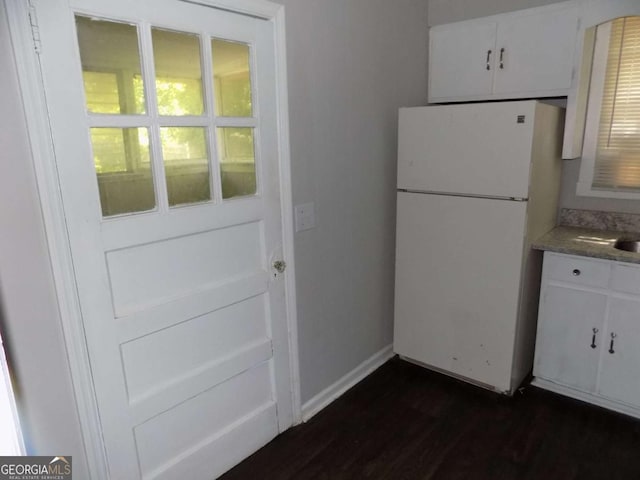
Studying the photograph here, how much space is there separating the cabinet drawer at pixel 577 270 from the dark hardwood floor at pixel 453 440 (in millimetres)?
722

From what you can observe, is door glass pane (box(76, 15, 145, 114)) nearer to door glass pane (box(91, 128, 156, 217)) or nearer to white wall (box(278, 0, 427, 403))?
door glass pane (box(91, 128, 156, 217))

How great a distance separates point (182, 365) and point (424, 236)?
1559 mm

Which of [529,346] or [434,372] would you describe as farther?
[434,372]

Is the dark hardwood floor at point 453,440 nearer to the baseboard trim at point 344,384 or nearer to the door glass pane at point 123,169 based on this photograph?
the baseboard trim at point 344,384

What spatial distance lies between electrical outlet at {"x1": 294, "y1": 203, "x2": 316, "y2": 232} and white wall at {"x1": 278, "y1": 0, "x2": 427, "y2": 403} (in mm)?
39

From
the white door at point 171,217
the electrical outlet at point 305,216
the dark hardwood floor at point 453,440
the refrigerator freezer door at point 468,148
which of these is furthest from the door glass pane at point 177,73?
the dark hardwood floor at point 453,440

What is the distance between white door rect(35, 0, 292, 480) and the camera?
4.55 feet

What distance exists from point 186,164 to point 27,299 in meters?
0.71

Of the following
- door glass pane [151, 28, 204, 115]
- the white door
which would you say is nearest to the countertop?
the white door

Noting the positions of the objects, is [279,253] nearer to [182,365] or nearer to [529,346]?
[182,365]

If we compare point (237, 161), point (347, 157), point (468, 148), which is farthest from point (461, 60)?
point (237, 161)

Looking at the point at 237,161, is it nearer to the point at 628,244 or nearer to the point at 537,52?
the point at 537,52

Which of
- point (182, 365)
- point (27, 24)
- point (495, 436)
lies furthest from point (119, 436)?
point (495, 436)

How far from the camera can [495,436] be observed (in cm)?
219
